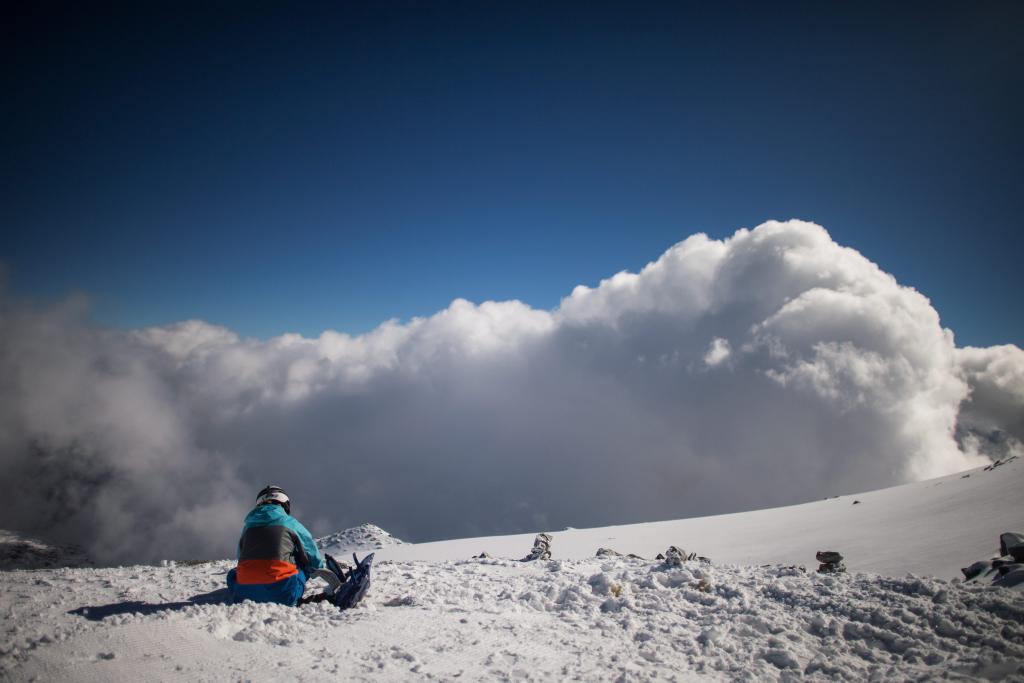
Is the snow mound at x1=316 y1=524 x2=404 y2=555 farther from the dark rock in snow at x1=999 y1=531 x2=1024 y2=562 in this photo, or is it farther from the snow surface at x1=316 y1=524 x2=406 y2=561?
the dark rock in snow at x1=999 y1=531 x2=1024 y2=562

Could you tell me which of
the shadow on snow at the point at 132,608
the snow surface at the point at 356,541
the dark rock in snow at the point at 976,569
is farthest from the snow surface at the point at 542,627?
the snow surface at the point at 356,541

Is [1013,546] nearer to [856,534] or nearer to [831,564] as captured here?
[831,564]

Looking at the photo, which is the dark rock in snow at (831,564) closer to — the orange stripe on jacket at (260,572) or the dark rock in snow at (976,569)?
the dark rock in snow at (976,569)

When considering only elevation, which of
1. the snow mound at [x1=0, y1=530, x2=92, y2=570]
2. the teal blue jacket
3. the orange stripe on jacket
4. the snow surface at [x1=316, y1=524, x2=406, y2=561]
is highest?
the teal blue jacket

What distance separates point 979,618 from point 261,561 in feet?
27.8

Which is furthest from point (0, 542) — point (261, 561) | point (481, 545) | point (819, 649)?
point (819, 649)

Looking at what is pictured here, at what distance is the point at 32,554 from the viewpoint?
262 ft

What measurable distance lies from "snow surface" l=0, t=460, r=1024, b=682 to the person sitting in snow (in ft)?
1.17

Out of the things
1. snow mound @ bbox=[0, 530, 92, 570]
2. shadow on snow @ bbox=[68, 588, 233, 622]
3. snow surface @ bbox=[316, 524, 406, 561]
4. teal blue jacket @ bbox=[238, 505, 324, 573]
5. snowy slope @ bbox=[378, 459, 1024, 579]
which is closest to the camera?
shadow on snow @ bbox=[68, 588, 233, 622]

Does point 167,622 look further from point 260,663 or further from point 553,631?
point 553,631

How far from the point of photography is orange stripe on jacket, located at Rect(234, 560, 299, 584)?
Result: 5648mm

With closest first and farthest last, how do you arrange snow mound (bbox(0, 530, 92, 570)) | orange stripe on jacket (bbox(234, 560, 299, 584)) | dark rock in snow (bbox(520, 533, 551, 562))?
1. orange stripe on jacket (bbox(234, 560, 299, 584))
2. dark rock in snow (bbox(520, 533, 551, 562))
3. snow mound (bbox(0, 530, 92, 570))

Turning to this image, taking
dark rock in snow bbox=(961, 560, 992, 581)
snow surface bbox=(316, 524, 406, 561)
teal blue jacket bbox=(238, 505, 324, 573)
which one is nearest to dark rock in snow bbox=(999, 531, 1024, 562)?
dark rock in snow bbox=(961, 560, 992, 581)

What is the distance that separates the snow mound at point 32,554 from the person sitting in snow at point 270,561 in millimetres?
95874
